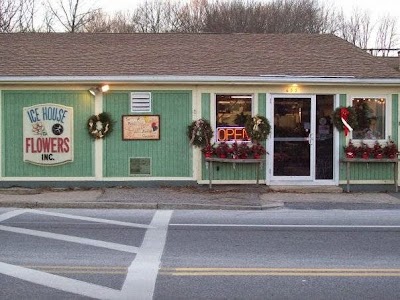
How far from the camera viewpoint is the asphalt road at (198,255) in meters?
6.60

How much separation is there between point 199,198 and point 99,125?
10.5ft

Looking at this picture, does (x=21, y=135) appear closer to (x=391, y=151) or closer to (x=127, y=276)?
(x=391, y=151)

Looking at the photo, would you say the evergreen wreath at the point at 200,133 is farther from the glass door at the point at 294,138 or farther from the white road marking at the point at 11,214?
the white road marking at the point at 11,214

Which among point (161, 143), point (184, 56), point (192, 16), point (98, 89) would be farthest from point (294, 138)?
point (192, 16)

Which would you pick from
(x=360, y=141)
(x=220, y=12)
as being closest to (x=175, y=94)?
(x=360, y=141)

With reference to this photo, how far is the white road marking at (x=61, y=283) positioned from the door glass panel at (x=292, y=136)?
9.49 metres

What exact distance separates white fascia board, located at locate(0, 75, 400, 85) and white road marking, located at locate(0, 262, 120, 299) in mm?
8127

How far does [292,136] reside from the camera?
16.0 metres

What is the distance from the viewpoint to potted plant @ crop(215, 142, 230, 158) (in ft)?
50.3

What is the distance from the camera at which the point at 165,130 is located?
15.7m

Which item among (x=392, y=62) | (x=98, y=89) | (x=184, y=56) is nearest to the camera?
(x=98, y=89)

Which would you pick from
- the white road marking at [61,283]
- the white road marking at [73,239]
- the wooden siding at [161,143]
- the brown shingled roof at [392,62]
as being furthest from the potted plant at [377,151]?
the white road marking at [61,283]

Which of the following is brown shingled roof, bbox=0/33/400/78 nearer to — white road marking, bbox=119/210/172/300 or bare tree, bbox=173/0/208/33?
white road marking, bbox=119/210/172/300

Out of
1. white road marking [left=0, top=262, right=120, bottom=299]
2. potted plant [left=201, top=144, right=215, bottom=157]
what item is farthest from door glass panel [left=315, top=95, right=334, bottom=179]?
white road marking [left=0, top=262, right=120, bottom=299]
